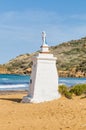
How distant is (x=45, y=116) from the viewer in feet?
44.4

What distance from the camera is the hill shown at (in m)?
119

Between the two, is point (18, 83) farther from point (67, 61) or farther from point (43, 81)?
point (67, 61)

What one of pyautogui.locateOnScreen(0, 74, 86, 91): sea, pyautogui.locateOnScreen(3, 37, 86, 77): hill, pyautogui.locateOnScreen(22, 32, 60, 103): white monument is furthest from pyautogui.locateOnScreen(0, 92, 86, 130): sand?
pyautogui.locateOnScreen(3, 37, 86, 77): hill

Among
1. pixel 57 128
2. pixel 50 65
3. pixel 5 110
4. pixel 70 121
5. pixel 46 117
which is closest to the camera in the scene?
pixel 57 128

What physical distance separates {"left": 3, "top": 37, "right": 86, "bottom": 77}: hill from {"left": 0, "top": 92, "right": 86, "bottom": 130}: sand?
96.6m

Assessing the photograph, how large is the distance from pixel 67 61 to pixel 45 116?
400 feet

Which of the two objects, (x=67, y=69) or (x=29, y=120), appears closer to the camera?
(x=29, y=120)

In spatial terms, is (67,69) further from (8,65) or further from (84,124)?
(84,124)

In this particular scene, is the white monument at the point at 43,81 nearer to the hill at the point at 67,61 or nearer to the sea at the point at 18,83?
the sea at the point at 18,83

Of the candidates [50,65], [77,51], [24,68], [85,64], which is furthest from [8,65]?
[50,65]

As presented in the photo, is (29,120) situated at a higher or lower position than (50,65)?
lower

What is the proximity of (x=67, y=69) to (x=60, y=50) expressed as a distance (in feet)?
92.2

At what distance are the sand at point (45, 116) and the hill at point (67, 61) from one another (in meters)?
96.6

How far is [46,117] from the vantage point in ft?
43.8
